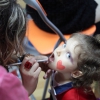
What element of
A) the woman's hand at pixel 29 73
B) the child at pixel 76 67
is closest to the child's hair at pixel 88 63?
the child at pixel 76 67

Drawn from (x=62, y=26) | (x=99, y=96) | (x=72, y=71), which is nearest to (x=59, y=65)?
(x=72, y=71)

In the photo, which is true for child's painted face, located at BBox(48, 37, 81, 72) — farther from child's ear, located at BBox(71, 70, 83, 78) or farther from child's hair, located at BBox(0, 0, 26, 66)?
child's hair, located at BBox(0, 0, 26, 66)

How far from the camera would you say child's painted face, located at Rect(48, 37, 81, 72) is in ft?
3.29

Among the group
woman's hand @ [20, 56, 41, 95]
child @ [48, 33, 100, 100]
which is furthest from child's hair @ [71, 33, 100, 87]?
woman's hand @ [20, 56, 41, 95]

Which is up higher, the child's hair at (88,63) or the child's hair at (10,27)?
the child's hair at (10,27)

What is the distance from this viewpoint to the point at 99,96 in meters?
1.05

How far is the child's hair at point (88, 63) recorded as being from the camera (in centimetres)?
98

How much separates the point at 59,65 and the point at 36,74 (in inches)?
3.9

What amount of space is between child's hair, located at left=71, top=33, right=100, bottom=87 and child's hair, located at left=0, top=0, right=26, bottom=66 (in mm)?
261

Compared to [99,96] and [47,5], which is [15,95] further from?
[47,5]

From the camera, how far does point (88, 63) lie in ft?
3.23

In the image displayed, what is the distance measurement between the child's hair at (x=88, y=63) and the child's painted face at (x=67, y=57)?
2cm

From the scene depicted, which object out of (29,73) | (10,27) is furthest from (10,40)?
(29,73)

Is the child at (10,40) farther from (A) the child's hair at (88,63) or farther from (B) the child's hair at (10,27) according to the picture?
(A) the child's hair at (88,63)
